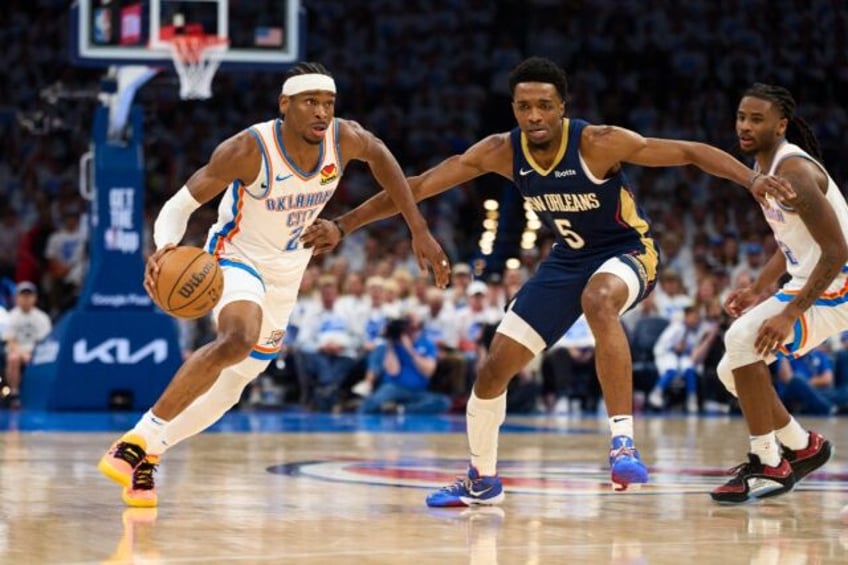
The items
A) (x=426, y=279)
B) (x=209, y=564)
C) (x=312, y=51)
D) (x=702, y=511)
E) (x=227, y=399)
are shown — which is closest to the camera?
(x=209, y=564)

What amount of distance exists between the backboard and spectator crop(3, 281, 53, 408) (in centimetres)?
343

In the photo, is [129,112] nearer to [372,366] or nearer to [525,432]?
[372,366]

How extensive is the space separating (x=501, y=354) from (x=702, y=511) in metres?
1.08

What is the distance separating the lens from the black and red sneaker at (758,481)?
6.51 metres

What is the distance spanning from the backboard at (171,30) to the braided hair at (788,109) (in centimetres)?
737

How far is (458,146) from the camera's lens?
21.8 meters

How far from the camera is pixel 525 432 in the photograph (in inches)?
477

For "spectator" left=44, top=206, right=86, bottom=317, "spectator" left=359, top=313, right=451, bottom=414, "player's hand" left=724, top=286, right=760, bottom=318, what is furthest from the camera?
"spectator" left=44, top=206, right=86, bottom=317

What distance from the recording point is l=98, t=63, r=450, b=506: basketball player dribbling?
620 centimetres

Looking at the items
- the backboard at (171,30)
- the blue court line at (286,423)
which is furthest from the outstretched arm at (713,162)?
the backboard at (171,30)

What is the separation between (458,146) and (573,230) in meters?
15.3

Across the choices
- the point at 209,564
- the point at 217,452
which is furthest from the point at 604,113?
the point at 209,564

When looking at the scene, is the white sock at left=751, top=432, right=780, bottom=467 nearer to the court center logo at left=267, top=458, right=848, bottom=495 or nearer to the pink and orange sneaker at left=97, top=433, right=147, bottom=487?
the court center logo at left=267, top=458, right=848, bottom=495

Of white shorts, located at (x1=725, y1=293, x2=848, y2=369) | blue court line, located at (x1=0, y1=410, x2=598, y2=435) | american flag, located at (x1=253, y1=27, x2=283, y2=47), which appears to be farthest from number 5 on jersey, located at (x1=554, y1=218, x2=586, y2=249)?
american flag, located at (x1=253, y1=27, x2=283, y2=47)
